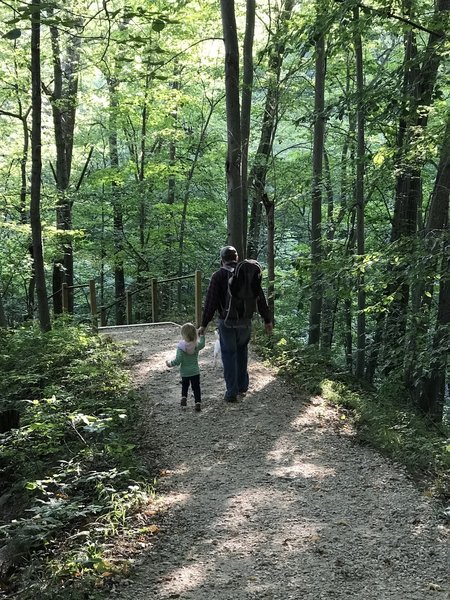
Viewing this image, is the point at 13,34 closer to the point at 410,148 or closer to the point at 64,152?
the point at 410,148

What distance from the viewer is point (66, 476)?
5.15 metres

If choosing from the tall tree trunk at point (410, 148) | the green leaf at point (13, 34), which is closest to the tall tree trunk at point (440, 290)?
the tall tree trunk at point (410, 148)

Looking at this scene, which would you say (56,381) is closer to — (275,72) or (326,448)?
(326,448)

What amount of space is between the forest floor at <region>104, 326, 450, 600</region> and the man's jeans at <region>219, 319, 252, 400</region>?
0.29m

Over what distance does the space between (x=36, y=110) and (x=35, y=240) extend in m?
2.32

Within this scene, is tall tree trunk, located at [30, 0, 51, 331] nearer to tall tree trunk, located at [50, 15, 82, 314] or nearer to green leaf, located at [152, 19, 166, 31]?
tall tree trunk, located at [50, 15, 82, 314]

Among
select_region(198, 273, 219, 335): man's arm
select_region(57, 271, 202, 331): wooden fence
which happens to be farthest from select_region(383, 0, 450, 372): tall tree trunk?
select_region(57, 271, 202, 331): wooden fence

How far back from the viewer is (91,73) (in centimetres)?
1603

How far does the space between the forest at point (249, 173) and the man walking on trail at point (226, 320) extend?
1165mm

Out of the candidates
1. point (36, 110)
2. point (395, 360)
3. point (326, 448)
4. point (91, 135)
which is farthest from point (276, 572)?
point (91, 135)

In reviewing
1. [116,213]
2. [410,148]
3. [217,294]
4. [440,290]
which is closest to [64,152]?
Answer: [116,213]

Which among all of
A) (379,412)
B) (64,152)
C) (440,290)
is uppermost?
(64,152)

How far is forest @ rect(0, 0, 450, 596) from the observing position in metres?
6.53

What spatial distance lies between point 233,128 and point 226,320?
339 centimetres
